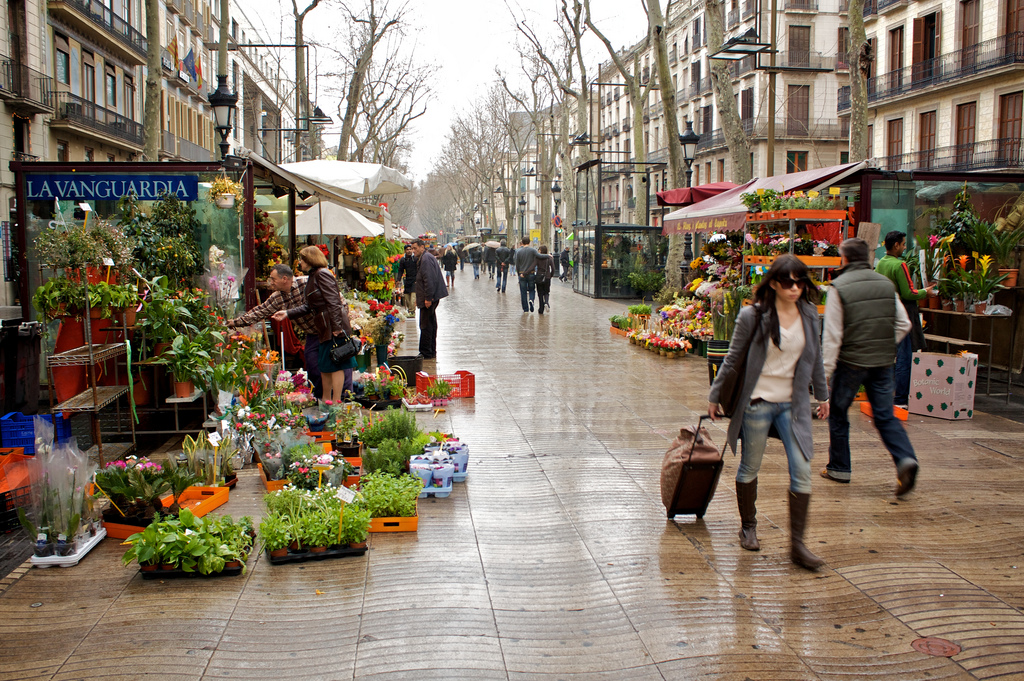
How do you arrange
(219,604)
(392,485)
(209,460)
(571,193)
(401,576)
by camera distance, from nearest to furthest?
1. (219,604)
2. (401,576)
3. (392,485)
4. (209,460)
5. (571,193)

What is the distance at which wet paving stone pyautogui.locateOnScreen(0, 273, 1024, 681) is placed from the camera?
3.50 meters

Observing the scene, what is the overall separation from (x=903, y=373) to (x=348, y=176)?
7348 millimetres

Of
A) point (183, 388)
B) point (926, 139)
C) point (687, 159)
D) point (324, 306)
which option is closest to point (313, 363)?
point (324, 306)

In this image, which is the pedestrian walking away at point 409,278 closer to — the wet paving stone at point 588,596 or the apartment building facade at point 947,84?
the wet paving stone at point 588,596

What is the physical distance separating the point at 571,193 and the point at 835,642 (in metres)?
40.4

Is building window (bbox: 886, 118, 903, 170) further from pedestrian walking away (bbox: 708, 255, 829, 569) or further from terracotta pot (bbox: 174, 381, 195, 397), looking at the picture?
terracotta pot (bbox: 174, 381, 195, 397)

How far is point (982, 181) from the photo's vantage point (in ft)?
34.4

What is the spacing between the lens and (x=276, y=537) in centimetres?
449

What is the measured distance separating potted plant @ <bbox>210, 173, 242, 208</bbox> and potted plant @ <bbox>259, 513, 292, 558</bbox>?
459 cm

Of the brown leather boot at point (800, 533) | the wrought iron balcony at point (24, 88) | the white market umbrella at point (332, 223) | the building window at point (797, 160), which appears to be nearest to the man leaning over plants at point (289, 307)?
the brown leather boot at point (800, 533)

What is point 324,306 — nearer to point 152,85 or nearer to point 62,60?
point 152,85

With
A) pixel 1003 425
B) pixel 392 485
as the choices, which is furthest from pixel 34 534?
pixel 1003 425

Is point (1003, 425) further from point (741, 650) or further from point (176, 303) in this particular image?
point (176, 303)

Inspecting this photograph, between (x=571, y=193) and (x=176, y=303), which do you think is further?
(x=571, y=193)
